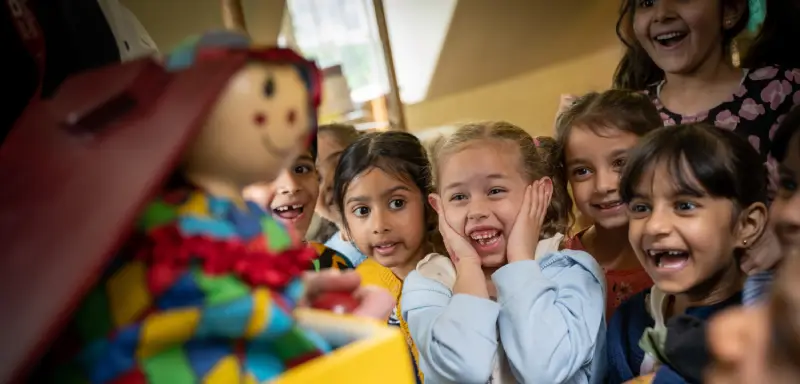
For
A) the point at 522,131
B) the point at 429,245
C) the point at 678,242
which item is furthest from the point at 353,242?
the point at 678,242

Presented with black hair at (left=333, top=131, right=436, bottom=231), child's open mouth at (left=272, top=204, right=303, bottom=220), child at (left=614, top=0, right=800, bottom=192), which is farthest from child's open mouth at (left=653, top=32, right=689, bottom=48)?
child's open mouth at (left=272, top=204, right=303, bottom=220)

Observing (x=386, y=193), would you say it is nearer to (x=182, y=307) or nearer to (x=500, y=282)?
(x=500, y=282)

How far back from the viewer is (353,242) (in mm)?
645

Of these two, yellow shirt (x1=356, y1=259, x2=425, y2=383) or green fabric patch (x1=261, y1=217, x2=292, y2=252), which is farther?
yellow shirt (x1=356, y1=259, x2=425, y2=383)

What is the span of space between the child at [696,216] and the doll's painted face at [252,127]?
0.30m

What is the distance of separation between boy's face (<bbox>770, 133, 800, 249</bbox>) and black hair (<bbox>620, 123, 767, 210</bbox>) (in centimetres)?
4

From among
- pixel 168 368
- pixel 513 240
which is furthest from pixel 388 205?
pixel 168 368

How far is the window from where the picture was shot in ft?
1.85

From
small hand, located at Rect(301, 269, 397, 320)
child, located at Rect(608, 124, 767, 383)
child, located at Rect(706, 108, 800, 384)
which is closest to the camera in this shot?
child, located at Rect(706, 108, 800, 384)

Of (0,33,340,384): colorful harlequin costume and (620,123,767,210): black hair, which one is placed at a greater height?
(0,33,340,384): colorful harlequin costume

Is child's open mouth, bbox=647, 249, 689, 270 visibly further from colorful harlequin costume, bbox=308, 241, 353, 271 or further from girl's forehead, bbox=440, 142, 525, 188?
colorful harlequin costume, bbox=308, 241, 353, 271

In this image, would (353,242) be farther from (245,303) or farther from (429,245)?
(245,303)

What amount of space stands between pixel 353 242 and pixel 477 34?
242 mm

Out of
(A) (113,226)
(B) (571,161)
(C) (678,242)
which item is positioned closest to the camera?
(A) (113,226)
